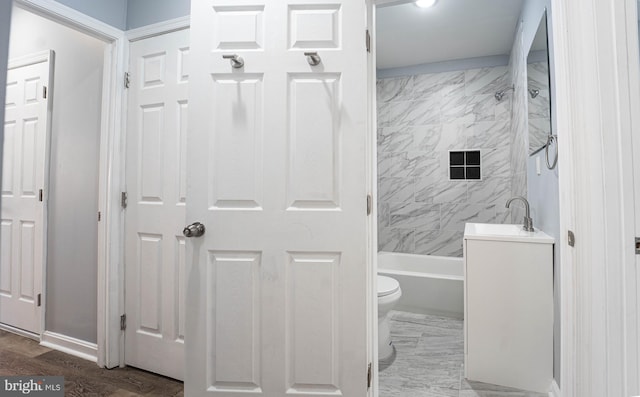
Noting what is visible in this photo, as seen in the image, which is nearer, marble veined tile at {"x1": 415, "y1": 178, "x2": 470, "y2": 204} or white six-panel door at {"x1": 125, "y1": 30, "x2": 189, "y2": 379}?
white six-panel door at {"x1": 125, "y1": 30, "x2": 189, "y2": 379}

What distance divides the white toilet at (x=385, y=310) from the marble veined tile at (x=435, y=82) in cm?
246

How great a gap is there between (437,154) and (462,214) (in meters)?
0.73

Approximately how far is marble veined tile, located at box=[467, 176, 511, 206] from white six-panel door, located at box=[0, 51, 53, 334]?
3.88 metres

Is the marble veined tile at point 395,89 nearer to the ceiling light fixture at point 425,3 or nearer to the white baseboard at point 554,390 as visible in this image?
the ceiling light fixture at point 425,3

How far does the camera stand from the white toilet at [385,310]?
7.23 feet

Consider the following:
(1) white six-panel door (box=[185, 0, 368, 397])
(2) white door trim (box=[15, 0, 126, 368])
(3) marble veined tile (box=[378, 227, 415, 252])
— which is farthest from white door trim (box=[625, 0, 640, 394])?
(3) marble veined tile (box=[378, 227, 415, 252])

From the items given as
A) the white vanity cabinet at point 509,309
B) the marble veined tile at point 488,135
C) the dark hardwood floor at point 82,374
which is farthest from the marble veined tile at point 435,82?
the dark hardwood floor at point 82,374

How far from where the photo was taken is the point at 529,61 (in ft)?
7.64

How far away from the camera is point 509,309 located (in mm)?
1930

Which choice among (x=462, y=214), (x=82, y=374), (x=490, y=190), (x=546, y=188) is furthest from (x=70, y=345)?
(x=490, y=190)

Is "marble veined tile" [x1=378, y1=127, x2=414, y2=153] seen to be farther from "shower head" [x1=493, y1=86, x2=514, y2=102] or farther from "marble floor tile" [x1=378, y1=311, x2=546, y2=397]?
"marble floor tile" [x1=378, y1=311, x2=546, y2=397]

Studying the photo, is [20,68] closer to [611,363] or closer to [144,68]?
[144,68]

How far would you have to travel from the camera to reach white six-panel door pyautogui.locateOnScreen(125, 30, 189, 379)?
202 cm

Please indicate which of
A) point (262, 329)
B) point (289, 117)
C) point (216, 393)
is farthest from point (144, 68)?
point (216, 393)
